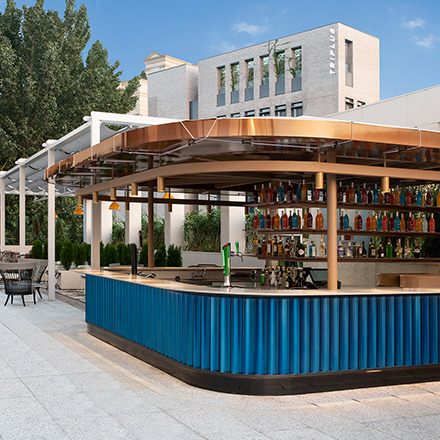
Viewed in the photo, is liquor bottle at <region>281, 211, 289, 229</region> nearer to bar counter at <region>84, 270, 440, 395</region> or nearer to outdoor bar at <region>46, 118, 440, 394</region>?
outdoor bar at <region>46, 118, 440, 394</region>

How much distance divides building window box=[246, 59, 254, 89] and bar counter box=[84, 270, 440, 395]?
26507 millimetres

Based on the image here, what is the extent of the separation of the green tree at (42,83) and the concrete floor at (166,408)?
907 inches

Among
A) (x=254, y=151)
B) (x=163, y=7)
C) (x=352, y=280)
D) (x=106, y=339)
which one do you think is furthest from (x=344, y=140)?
(x=163, y=7)

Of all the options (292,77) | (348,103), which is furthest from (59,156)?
(292,77)

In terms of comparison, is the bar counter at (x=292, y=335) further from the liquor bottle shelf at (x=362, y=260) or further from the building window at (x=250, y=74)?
the building window at (x=250, y=74)

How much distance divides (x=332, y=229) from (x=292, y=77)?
24.7 m

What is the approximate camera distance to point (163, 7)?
10244 centimetres

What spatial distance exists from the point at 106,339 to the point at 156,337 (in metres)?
2.12

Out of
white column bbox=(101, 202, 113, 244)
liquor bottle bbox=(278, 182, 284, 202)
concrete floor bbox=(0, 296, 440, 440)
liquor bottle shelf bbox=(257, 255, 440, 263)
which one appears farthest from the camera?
white column bbox=(101, 202, 113, 244)

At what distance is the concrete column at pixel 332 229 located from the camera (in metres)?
7.16

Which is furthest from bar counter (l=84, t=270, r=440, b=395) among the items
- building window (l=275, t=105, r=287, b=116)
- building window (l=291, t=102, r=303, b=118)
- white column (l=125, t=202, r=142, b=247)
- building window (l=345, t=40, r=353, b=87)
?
building window (l=275, t=105, r=287, b=116)

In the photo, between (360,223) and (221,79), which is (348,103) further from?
(360,223)

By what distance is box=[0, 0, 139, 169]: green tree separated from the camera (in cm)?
2978

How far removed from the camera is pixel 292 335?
6.75 m
